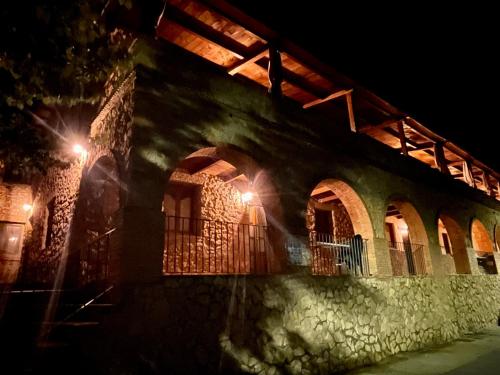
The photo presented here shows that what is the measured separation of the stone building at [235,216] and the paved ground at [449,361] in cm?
35

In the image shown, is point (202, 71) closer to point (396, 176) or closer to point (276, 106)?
point (276, 106)

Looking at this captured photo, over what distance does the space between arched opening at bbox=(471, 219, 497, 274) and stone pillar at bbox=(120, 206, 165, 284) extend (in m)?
13.2

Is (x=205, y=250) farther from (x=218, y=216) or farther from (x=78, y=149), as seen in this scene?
(x=78, y=149)

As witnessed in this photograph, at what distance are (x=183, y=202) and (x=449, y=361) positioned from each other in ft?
24.2

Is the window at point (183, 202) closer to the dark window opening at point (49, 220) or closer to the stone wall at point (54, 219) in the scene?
the stone wall at point (54, 219)

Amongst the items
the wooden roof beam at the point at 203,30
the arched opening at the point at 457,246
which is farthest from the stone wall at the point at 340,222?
the wooden roof beam at the point at 203,30

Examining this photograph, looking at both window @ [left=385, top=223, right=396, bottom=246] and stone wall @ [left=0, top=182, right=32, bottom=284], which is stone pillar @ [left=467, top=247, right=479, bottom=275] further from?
stone wall @ [left=0, top=182, right=32, bottom=284]

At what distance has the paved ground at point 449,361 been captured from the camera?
21.9ft

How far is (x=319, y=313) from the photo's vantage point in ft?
22.1

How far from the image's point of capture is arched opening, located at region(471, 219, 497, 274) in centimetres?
1385

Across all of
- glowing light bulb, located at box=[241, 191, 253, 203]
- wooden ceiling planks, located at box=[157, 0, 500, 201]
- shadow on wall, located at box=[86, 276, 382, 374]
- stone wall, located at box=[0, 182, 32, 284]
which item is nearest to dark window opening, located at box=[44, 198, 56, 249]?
stone wall, located at box=[0, 182, 32, 284]

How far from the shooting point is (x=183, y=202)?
991 cm

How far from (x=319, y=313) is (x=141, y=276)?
3.60 m

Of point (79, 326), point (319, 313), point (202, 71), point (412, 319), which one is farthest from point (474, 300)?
point (79, 326)
